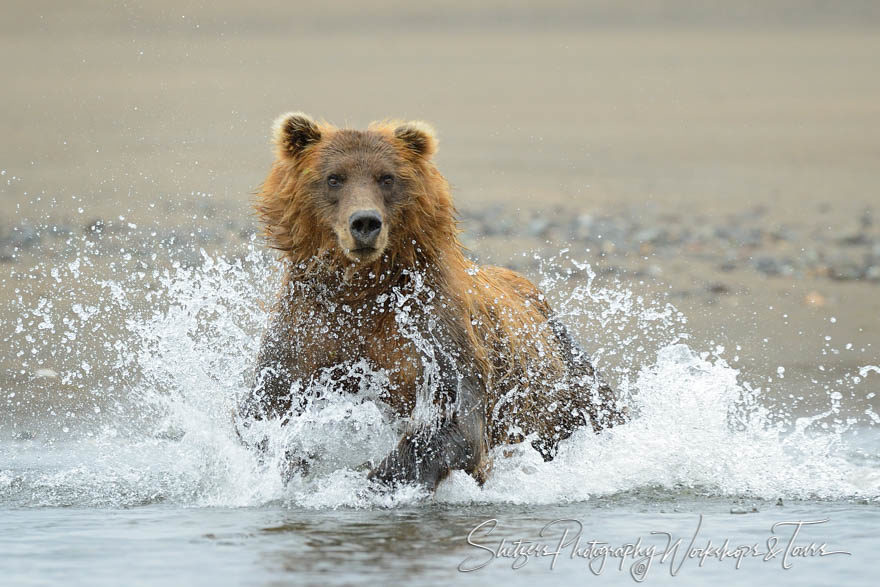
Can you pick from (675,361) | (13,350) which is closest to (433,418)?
(675,361)

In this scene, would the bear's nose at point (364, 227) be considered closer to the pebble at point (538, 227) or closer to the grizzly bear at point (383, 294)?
the grizzly bear at point (383, 294)

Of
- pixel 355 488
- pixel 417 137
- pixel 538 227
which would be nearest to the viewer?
pixel 355 488

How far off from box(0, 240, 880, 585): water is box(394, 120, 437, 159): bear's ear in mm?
1136

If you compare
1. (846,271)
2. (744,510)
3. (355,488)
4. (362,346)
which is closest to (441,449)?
(355,488)

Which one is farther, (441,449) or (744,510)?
(441,449)

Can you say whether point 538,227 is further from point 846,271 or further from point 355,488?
point 355,488

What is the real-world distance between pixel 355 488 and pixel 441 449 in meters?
0.44

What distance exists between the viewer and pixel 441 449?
6.70 meters

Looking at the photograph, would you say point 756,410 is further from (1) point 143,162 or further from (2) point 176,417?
(1) point 143,162

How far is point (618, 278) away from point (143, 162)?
957 centimetres

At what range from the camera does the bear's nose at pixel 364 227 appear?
6473 millimetres

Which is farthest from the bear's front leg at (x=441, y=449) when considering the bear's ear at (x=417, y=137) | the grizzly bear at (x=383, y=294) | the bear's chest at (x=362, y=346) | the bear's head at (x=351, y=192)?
the bear's ear at (x=417, y=137)

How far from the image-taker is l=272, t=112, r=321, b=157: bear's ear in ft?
22.8

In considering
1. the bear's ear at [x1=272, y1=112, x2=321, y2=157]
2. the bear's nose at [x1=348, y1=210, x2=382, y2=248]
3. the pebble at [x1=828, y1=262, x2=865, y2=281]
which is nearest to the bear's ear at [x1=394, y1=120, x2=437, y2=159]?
the bear's ear at [x1=272, y1=112, x2=321, y2=157]
